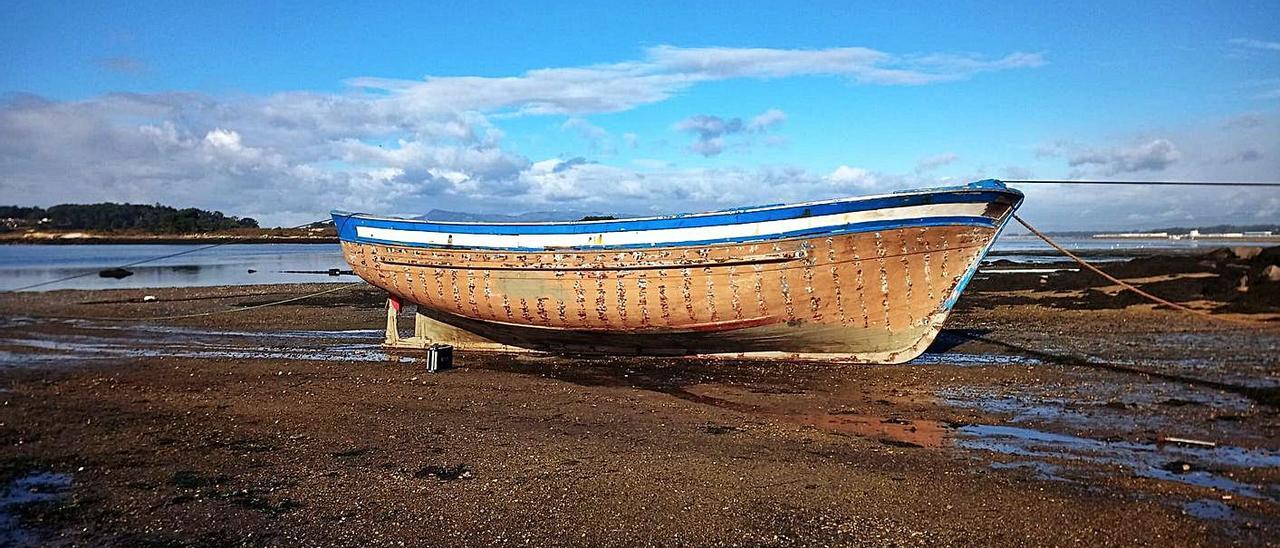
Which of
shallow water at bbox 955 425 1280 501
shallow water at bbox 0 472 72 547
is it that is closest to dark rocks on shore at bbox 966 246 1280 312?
shallow water at bbox 955 425 1280 501

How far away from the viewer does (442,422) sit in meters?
9.23

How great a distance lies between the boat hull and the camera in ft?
38.1

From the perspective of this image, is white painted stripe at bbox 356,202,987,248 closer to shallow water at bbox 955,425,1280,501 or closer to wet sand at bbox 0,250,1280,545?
wet sand at bbox 0,250,1280,545

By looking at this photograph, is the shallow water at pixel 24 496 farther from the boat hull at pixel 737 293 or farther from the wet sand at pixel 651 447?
the boat hull at pixel 737 293

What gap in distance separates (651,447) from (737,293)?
4.46 metres

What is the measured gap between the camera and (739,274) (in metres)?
12.0

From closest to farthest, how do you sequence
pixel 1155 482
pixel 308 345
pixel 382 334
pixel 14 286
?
pixel 1155 482 → pixel 308 345 → pixel 382 334 → pixel 14 286

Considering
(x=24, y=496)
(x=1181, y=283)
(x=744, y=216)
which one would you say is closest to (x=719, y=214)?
(x=744, y=216)

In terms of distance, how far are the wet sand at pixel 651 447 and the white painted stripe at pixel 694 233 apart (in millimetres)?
1966

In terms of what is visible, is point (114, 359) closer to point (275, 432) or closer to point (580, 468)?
point (275, 432)

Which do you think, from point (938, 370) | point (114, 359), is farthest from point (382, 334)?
point (938, 370)

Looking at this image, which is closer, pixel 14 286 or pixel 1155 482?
pixel 1155 482

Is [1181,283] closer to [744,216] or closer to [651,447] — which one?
[744,216]

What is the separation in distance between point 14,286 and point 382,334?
21.3m
